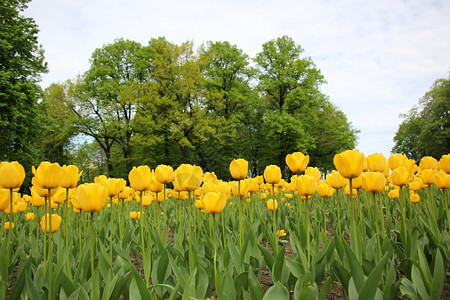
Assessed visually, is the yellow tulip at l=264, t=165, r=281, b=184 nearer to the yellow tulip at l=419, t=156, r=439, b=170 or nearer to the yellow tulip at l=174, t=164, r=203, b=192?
the yellow tulip at l=174, t=164, r=203, b=192

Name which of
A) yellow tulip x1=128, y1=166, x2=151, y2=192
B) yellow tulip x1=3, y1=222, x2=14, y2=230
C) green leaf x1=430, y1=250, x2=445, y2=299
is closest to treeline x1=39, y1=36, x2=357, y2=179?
yellow tulip x1=3, y1=222, x2=14, y2=230

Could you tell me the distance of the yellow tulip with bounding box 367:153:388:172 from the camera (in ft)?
7.36

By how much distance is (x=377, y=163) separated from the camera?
2244 millimetres

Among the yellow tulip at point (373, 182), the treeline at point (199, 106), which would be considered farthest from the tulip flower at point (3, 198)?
the treeline at point (199, 106)

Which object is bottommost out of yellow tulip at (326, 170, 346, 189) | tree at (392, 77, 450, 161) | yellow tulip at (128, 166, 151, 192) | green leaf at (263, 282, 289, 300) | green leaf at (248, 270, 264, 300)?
green leaf at (248, 270, 264, 300)

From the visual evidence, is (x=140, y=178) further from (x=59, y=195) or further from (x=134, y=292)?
(x=59, y=195)

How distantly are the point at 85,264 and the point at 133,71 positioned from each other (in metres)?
25.4

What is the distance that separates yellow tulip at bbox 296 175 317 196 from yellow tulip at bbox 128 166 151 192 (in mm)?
1159

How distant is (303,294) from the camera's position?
1.35 meters

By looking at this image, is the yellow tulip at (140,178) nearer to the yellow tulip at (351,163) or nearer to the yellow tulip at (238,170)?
the yellow tulip at (238,170)

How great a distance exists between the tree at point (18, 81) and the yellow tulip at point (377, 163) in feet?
50.6

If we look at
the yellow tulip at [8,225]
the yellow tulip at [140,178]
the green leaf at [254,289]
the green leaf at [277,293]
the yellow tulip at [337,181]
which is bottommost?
the green leaf at [254,289]

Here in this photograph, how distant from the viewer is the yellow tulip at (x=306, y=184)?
2.19m

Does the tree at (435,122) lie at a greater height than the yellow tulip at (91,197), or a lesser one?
greater
